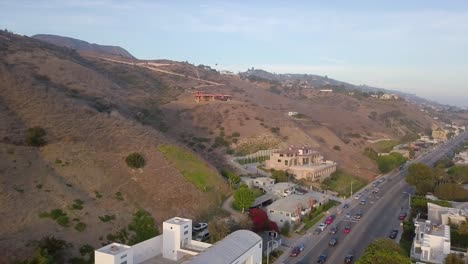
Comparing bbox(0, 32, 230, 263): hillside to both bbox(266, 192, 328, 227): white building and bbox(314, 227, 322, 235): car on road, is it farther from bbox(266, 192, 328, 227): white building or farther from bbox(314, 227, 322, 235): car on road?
bbox(314, 227, 322, 235): car on road

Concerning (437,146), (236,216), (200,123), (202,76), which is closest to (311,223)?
(236,216)

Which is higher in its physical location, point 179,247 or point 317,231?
point 179,247

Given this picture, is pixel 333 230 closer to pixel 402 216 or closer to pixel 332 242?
pixel 332 242

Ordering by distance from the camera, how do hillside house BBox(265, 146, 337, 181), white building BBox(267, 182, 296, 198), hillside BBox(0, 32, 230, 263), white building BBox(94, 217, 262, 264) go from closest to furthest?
1. white building BBox(94, 217, 262, 264)
2. hillside BBox(0, 32, 230, 263)
3. white building BBox(267, 182, 296, 198)
4. hillside house BBox(265, 146, 337, 181)

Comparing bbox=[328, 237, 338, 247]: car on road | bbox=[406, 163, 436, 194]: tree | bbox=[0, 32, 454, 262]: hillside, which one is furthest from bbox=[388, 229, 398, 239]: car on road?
bbox=[0, 32, 454, 262]: hillside

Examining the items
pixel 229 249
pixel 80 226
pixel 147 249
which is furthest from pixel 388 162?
pixel 80 226

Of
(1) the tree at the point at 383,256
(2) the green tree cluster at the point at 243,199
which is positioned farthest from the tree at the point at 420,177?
(1) the tree at the point at 383,256

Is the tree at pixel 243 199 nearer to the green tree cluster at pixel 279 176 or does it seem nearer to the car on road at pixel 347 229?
the car on road at pixel 347 229
